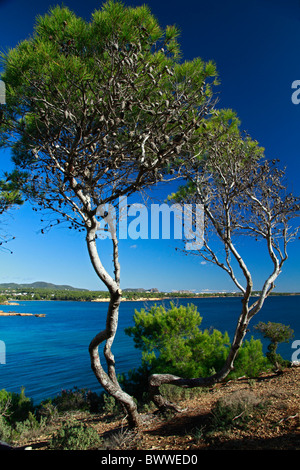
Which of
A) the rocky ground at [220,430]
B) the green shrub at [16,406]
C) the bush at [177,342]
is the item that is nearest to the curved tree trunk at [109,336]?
the rocky ground at [220,430]

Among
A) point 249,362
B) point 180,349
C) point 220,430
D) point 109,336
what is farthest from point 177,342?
point 109,336

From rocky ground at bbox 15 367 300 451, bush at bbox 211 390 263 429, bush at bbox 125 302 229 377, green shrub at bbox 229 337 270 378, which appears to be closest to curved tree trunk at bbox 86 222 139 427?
rocky ground at bbox 15 367 300 451

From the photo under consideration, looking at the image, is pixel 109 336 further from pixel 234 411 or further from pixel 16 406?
pixel 16 406

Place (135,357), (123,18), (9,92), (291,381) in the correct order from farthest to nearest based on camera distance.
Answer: (135,357), (291,381), (9,92), (123,18)

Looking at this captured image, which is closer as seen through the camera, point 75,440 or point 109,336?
point 75,440

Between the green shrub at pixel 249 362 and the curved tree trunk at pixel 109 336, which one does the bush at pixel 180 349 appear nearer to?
the green shrub at pixel 249 362

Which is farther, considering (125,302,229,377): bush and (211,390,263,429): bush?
(125,302,229,377): bush

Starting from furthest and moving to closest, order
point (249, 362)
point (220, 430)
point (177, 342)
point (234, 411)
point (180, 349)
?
point (177, 342) → point (180, 349) → point (249, 362) → point (234, 411) → point (220, 430)

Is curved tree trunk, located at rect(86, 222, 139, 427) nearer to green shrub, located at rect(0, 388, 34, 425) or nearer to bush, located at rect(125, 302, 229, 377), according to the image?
bush, located at rect(125, 302, 229, 377)

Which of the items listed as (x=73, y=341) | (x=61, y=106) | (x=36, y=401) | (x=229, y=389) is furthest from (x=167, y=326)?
(x=73, y=341)

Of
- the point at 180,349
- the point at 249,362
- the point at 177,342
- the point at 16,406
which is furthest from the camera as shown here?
the point at 177,342
